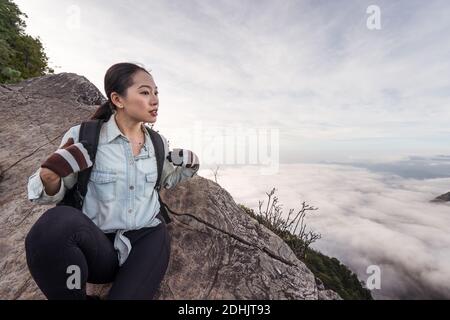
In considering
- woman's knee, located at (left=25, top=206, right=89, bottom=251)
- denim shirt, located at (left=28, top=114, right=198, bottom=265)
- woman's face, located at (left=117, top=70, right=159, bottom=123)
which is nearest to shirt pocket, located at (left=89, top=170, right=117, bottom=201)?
denim shirt, located at (left=28, top=114, right=198, bottom=265)

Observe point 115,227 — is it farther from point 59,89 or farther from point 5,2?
point 5,2

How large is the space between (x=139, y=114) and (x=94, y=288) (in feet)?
6.39

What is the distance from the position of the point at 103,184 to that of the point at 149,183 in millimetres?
421

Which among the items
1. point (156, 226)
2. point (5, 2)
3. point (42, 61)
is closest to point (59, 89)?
point (156, 226)

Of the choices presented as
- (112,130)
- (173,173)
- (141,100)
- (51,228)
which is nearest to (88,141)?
(112,130)

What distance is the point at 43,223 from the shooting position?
2.02m

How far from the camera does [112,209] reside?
2.52 m

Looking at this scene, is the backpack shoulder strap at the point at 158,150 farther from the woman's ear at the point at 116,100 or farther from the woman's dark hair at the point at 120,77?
the woman's dark hair at the point at 120,77

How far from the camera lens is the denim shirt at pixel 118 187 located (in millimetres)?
2502

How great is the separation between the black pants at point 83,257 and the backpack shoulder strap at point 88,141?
312 millimetres

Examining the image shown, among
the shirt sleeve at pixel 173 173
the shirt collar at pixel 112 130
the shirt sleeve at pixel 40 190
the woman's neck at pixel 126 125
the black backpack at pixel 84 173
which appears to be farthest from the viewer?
the shirt sleeve at pixel 173 173

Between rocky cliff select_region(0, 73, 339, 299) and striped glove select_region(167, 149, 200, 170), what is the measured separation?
1.23 meters

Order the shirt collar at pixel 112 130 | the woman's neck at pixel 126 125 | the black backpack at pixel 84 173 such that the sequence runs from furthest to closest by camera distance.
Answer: the woman's neck at pixel 126 125 < the shirt collar at pixel 112 130 < the black backpack at pixel 84 173

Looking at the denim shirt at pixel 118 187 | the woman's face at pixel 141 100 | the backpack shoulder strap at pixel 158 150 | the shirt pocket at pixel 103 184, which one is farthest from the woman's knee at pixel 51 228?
the woman's face at pixel 141 100
